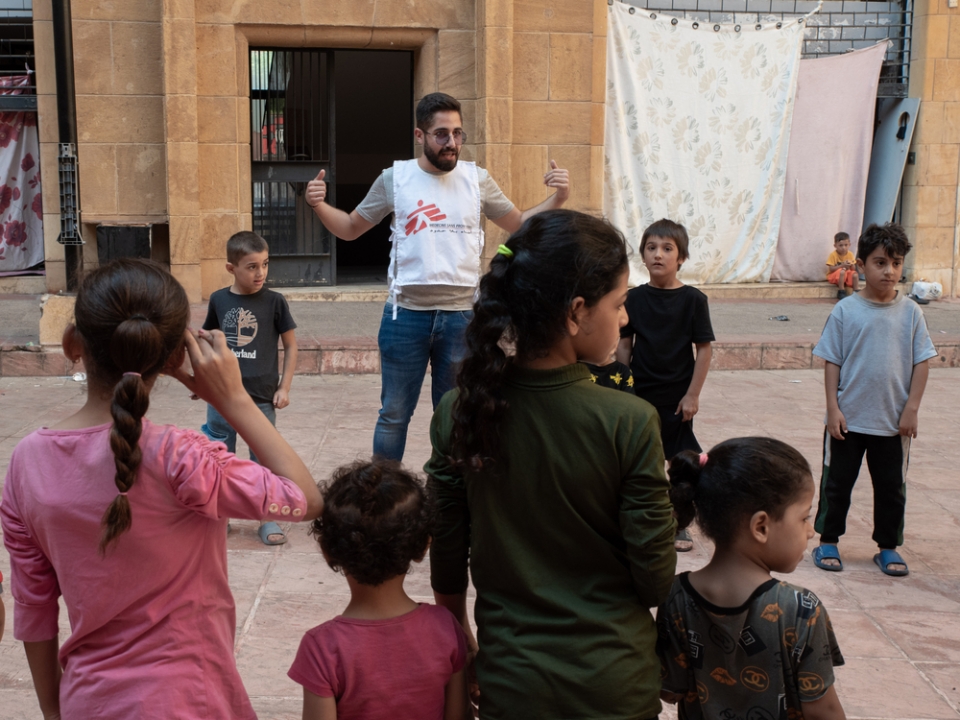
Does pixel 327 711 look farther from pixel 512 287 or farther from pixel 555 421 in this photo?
pixel 512 287

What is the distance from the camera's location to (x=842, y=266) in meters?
11.6

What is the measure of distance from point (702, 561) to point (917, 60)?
991 cm

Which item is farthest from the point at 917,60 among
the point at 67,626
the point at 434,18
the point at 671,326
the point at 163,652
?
the point at 163,652

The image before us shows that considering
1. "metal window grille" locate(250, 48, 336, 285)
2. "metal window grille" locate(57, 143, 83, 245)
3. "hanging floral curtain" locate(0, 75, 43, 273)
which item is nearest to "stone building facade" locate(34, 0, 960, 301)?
"metal window grille" locate(250, 48, 336, 285)

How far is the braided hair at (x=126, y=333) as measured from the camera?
1.65 m

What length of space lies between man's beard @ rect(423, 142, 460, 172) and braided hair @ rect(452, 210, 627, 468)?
2.56 meters

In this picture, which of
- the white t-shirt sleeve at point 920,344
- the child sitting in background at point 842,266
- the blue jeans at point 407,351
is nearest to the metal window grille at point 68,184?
the blue jeans at point 407,351

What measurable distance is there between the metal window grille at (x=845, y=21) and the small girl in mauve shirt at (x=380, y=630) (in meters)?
10.9

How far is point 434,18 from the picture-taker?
1055 cm

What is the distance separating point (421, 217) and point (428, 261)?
0.66ft

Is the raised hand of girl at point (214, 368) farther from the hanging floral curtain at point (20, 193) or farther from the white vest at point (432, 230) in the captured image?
the hanging floral curtain at point (20, 193)

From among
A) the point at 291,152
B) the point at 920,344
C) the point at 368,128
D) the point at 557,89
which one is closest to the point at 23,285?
the point at 291,152

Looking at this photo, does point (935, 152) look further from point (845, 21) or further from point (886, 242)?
point (886, 242)

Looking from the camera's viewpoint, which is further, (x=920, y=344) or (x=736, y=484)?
(x=920, y=344)
